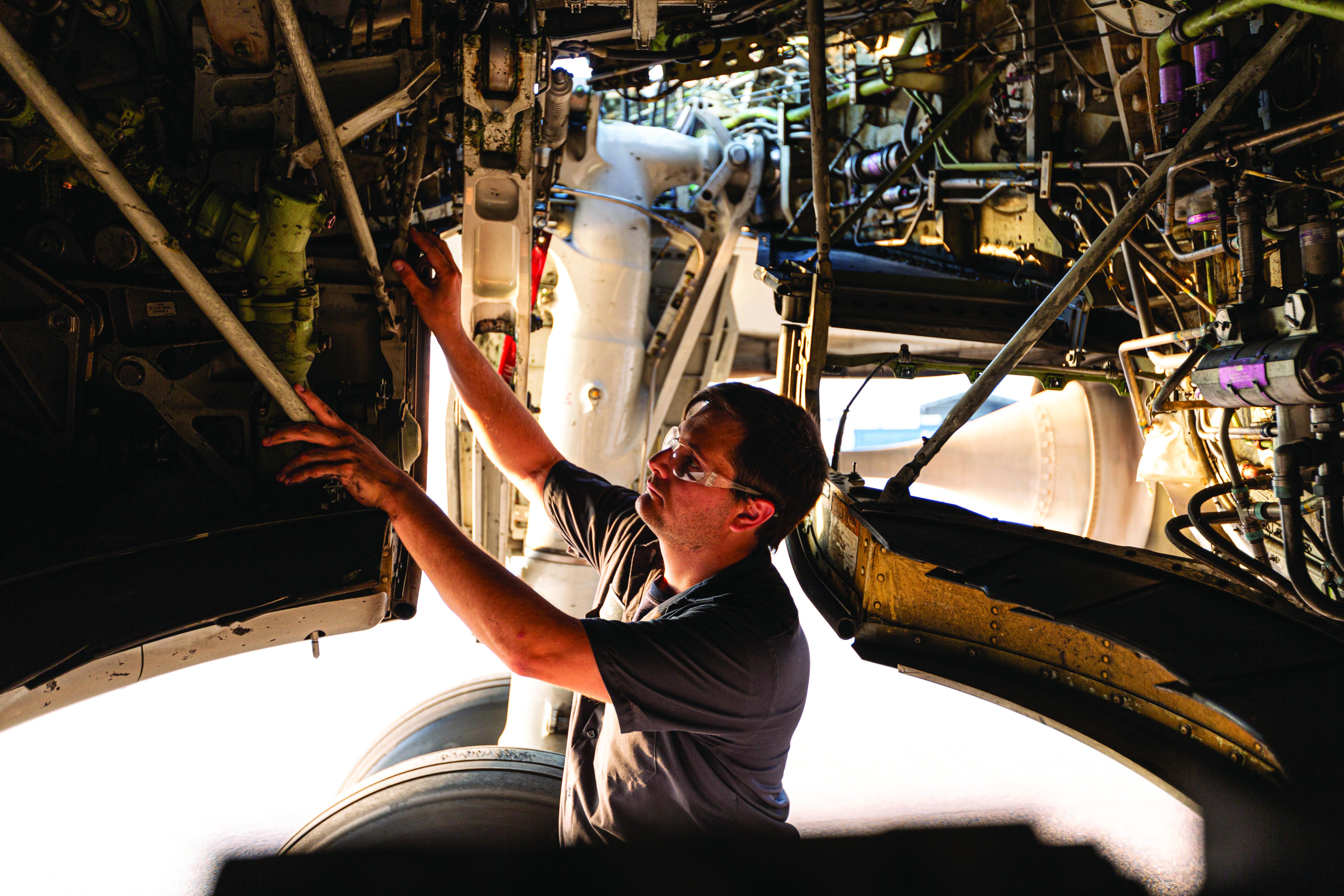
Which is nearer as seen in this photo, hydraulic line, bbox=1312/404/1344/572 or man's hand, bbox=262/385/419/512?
man's hand, bbox=262/385/419/512

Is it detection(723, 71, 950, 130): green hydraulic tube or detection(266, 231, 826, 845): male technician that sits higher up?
detection(723, 71, 950, 130): green hydraulic tube

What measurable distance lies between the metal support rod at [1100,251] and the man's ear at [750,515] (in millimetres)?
885

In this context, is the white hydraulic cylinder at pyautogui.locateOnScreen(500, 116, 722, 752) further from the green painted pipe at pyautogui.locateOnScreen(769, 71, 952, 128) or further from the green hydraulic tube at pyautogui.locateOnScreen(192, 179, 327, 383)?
the green hydraulic tube at pyautogui.locateOnScreen(192, 179, 327, 383)

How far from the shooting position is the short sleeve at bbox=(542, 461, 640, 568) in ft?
6.59

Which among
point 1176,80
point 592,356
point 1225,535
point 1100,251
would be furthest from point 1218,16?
point 592,356

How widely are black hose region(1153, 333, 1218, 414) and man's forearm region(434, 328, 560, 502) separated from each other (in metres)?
1.52

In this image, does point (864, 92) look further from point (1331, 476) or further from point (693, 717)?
point (693, 717)

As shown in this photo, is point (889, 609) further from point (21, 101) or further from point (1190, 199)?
point (21, 101)

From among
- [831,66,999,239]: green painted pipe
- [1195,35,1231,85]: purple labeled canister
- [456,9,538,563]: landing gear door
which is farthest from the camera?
[831,66,999,239]: green painted pipe

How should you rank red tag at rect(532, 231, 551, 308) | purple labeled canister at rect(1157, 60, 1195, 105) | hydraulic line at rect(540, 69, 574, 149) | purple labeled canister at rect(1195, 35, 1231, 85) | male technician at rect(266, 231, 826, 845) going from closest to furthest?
male technician at rect(266, 231, 826, 845)
purple labeled canister at rect(1195, 35, 1231, 85)
purple labeled canister at rect(1157, 60, 1195, 105)
hydraulic line at rect(540, 69, 574, 149)
red tag at rect(532, 231, 551, 308)

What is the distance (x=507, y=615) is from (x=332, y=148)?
0.99 meters

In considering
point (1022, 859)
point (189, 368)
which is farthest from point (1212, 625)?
point (189, 368)

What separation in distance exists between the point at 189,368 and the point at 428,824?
1239 mm

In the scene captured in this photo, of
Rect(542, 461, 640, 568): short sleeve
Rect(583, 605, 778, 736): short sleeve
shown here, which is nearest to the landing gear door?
Rect(542, 461, 640, 568): short sleeve
